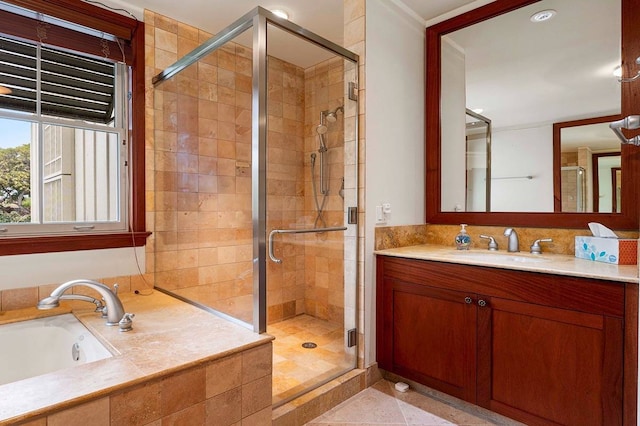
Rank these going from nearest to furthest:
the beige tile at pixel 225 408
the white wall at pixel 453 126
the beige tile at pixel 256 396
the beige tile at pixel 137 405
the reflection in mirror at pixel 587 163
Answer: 1. the beige tile at pixel 137 405
2. the beige tile at pixel 225 408
3. the beige tile at pixel 256 396
4. the reflection in mirror at pixel 587 163
5. the white wall at pixel 453 126

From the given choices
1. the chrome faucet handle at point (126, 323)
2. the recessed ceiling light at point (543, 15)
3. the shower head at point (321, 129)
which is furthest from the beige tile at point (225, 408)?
the recessed ceiling light at point (543, 15)

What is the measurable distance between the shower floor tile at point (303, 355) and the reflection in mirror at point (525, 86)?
1270 mm

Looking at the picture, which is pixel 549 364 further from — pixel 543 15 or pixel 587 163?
pixel 543 15

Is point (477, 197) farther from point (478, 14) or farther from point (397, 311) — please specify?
point (478, 14)

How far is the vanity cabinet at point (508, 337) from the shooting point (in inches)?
58.2

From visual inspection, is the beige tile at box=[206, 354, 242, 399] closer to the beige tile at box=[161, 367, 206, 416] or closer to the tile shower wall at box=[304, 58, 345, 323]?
the beige tile at box=[161, 367, 206, 416]

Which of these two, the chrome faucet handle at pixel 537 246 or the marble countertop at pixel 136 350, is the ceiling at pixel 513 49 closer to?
the chrome faucet handle at pixel 537 246

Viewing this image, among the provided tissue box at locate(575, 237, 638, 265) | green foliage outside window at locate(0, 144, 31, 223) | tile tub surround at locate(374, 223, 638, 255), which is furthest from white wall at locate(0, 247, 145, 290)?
tissue box at locate(575, 237, 638, 265)

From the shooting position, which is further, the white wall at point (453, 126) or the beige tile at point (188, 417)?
the white wall at point (453, 126)

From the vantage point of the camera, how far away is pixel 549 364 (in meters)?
1.61

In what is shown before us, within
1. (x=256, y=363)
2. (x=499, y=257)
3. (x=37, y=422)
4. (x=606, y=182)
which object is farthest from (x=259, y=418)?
(x=606, y=182)

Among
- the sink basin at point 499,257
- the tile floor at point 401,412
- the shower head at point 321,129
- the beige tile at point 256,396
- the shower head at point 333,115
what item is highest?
the shower head at point 333,115

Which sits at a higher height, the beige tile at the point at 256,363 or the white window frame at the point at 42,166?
the white window frame at the point at 42,166

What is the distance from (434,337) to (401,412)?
44cm
